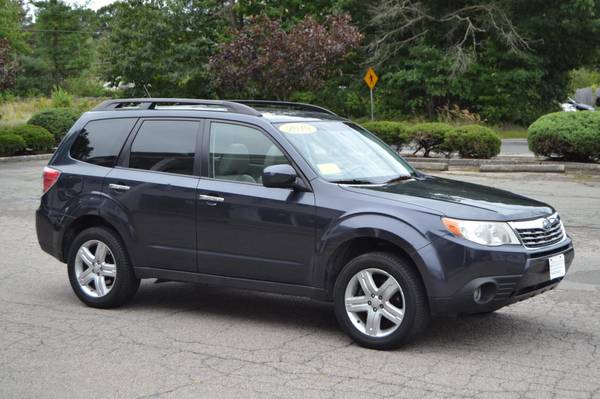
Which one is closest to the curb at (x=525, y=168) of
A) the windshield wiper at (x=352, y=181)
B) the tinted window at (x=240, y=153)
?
the windshield wiper at (x=352, y=181)

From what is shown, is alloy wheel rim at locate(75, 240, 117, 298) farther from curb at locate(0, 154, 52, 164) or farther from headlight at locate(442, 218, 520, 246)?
curb at locate(0, 154, 52, 164)

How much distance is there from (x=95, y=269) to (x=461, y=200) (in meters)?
3.20

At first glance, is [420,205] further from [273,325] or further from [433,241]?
[273,325]

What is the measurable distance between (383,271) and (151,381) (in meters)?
1.72

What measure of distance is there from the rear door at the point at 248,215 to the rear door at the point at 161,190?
0.13 metres

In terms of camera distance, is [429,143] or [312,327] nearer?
[312,327]

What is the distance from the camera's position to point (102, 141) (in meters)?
7.55

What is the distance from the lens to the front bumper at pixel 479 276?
222 inches

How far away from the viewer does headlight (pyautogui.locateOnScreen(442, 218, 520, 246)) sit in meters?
5.72

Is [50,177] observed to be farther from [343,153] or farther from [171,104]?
[343,153]

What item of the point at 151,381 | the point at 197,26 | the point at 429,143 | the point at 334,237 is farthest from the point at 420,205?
the point at 197,26

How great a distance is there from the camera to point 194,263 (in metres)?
6.78

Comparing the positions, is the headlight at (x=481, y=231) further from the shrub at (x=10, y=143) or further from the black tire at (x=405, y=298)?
the shrub at (x=10, y=143)

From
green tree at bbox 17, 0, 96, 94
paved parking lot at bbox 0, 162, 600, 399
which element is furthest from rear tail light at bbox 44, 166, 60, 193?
green tree at bbox 17, 0, 96, 94
